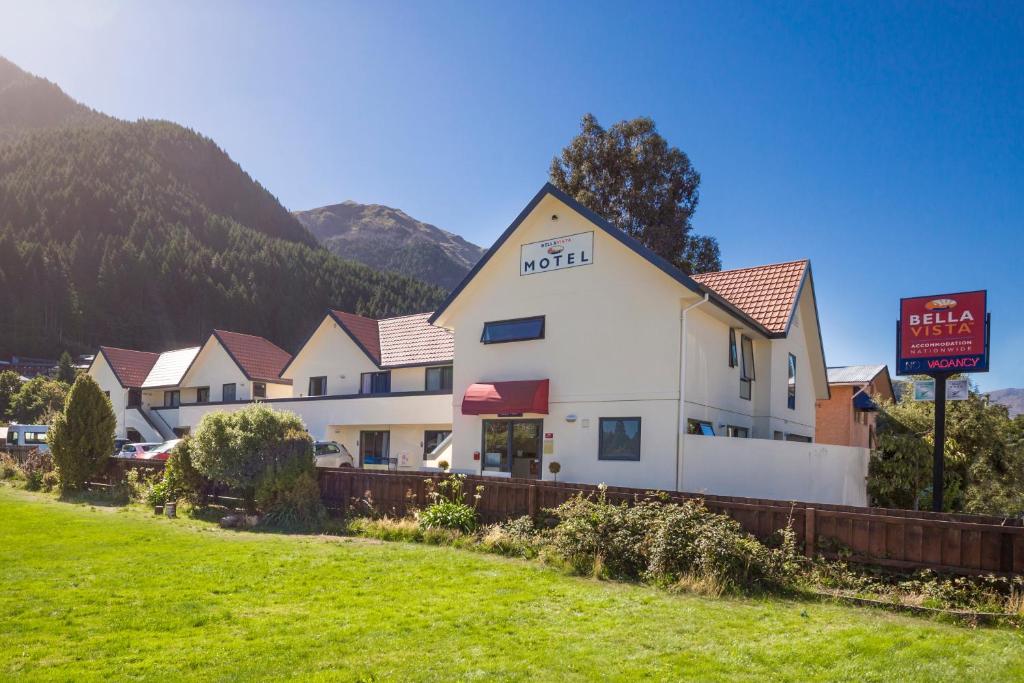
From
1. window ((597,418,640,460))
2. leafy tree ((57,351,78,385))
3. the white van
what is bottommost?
the white van

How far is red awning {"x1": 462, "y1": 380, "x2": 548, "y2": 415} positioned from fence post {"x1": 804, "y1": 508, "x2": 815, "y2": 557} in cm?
1038

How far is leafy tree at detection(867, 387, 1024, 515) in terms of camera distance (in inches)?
1040

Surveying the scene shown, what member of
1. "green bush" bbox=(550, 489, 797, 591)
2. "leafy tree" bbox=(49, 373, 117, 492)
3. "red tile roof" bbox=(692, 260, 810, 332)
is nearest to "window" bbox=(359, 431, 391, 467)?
"leafy tree" bbox=(49, 373, 117, 492)

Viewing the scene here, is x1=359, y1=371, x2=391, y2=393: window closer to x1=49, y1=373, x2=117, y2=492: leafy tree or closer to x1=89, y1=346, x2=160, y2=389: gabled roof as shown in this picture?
x1=49, y1=373, x2=117, y2=492: leafy tree

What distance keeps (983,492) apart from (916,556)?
53.1 ft

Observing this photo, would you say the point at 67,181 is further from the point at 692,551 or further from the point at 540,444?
the point at 692,551

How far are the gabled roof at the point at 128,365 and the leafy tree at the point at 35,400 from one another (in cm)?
1549

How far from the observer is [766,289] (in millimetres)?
26609

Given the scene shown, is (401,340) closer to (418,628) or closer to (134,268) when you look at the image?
(418,628)

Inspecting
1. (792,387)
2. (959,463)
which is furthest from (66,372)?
(959,463)

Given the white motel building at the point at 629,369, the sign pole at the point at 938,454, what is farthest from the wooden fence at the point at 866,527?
the white motel building at the point at 629,369

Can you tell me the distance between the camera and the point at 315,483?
2081 centimetres

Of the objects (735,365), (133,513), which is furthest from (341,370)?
(735,365)

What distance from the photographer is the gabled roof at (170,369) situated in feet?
162
